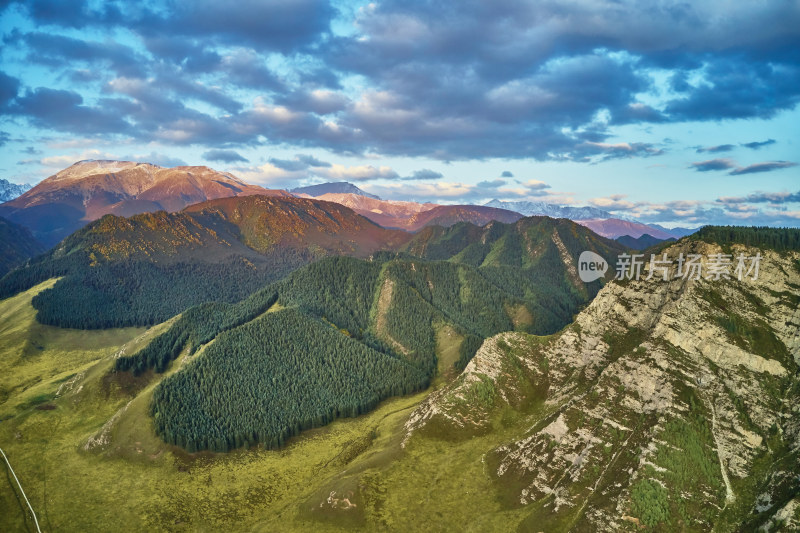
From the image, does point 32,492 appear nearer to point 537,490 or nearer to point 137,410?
point 137,410

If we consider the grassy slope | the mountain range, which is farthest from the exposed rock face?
the grassy slope

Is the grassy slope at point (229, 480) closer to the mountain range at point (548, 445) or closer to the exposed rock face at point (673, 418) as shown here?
the mountain range at point (548, 445)

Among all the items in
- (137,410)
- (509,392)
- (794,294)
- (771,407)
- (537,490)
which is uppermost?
(794,294)

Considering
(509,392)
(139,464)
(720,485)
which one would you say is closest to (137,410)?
(139,464)

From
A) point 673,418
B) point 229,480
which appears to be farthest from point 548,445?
point 229,480

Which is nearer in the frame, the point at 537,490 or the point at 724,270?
the point at 537,490

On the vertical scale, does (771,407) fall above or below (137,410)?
above

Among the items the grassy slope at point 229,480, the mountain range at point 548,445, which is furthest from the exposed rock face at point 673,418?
the grassy slope at point 229,480

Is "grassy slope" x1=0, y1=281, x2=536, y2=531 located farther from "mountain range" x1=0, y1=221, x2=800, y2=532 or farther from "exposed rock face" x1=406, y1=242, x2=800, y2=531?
"exposed rock face" x1=406, y1=242, x2=800, y2=531

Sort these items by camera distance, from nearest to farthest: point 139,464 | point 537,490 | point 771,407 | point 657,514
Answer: point 657,514, point 771,407, point 537,490, point 139,464
